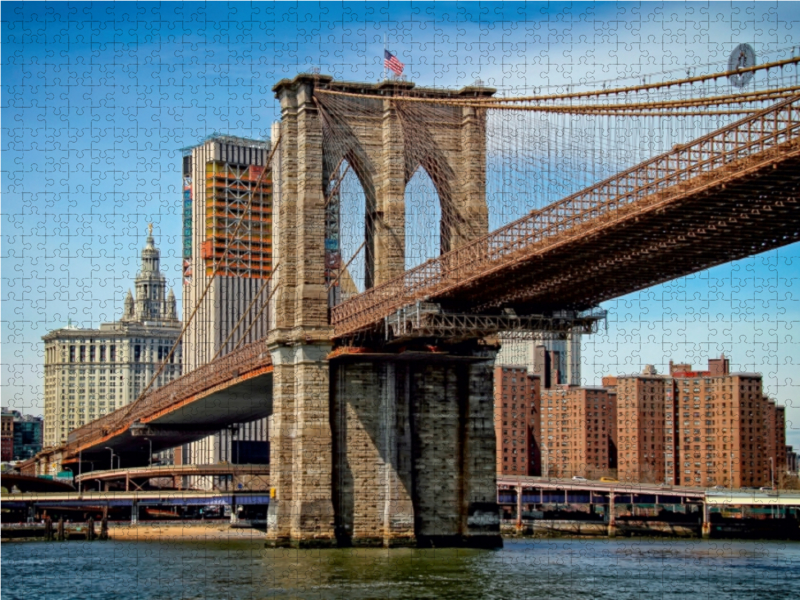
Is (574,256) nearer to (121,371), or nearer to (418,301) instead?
(418,301)

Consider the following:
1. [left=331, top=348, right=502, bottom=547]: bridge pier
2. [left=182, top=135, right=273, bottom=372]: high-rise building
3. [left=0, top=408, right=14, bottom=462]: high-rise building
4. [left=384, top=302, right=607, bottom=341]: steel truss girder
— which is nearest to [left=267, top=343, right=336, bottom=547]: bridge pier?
[left=331, top=348, right=502, bottom=547]: bridge pier

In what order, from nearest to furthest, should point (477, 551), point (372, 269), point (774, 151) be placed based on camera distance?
point (774, 151) → point (477, 551) → point (372, 269)

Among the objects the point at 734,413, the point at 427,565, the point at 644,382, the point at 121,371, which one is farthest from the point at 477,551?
the point at 121,371

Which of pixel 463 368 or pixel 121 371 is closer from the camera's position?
pixel 463 368

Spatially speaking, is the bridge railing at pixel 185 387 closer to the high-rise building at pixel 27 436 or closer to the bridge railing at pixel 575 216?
the bridge railing at pixel 575 216

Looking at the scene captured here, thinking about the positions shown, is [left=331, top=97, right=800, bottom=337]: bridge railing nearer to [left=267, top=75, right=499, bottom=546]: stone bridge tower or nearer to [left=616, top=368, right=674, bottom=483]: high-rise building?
[left=267, top=75, right=499, bottom=546]: stone bridge tower

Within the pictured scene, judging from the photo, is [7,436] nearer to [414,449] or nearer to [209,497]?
[209,497]

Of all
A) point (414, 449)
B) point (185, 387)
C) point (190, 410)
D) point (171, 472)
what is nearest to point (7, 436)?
point (171, 472)
